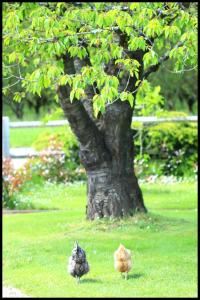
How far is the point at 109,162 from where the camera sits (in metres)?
12.1

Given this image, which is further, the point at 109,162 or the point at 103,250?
the point at 109,162

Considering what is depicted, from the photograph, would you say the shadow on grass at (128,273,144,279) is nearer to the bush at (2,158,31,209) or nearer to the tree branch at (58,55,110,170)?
the tree branch at (58,55,110,170)

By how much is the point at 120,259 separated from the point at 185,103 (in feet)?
95.4

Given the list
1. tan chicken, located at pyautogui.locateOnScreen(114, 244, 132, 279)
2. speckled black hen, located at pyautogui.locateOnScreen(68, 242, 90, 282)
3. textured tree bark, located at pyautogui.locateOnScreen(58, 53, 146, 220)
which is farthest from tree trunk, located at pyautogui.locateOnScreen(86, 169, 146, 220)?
speckled black hen, located at pyautogui.locateOnScreen(68, 242, 90, 282)

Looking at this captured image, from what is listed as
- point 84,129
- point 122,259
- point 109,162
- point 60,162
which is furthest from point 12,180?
point 122,259

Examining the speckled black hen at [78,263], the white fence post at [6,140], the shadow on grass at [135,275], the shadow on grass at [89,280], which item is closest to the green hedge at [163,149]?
the white fence post at [6,140]

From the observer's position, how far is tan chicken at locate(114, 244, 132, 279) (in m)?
8.27

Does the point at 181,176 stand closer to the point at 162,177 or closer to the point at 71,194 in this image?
the point at 162,177

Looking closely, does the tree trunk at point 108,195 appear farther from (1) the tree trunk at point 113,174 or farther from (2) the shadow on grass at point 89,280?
(2) the shadow on grass at point 89,280

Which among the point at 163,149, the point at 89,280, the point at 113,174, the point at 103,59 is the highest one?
the point at 103,59

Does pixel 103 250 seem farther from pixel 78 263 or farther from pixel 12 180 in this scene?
pixel 12 180

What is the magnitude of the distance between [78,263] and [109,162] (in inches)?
160

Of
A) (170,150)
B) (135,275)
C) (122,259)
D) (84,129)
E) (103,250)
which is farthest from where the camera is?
(170,150)

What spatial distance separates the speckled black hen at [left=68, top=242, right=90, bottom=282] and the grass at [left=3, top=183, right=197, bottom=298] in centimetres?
16
